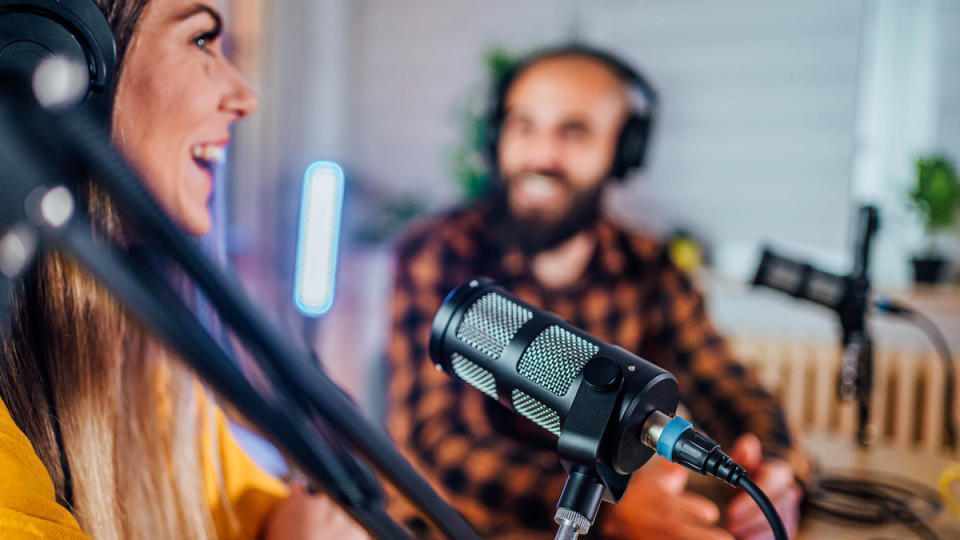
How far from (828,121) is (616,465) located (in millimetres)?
2690

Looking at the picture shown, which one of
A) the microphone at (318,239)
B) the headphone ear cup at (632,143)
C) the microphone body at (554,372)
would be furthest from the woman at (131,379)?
the microphone at (318,239)

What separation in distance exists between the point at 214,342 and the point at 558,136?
124 cm

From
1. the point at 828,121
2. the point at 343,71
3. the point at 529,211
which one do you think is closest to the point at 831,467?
the point at 529,211

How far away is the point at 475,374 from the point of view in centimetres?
46

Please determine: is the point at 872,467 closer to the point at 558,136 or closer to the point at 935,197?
the point at 558,136

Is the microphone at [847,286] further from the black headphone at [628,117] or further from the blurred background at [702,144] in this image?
the blurred background at [702,144]

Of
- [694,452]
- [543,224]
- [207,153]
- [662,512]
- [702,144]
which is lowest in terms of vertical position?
[662,512]

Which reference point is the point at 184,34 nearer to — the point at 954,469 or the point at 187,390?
the point at 187,390

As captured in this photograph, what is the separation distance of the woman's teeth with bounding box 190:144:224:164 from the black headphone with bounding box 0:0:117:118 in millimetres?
131

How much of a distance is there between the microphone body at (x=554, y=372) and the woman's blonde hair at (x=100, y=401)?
204mm

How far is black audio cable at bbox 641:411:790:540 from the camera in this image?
0.39m

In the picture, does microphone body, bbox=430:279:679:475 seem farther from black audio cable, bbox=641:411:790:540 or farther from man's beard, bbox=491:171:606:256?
man's beard, bbox=491:171:606:256

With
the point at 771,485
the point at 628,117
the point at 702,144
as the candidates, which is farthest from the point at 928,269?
the point at 771,485

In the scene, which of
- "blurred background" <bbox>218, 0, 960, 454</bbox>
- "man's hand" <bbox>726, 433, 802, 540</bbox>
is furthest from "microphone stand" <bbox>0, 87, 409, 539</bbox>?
"blurred background" <bbox>218, 0, 960, 454</bbox>
